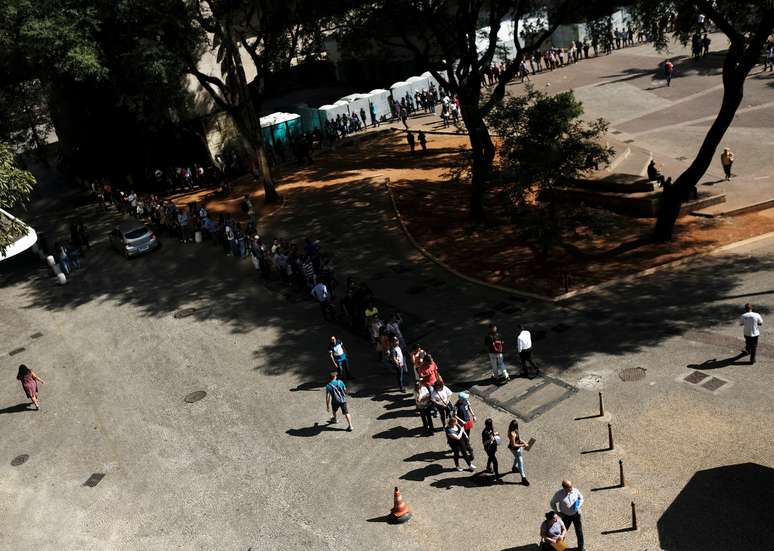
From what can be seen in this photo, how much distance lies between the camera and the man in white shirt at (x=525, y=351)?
52.5 ft

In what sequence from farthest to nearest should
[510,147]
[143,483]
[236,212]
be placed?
[236,212] → [510,147] → [143,483]

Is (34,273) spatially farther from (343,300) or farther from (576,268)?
(576,268)

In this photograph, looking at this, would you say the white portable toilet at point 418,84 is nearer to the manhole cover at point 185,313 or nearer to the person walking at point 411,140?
the person walking at point 411,140

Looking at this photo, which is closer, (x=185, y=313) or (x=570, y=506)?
(x=570, y=506)

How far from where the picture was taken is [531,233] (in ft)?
70.6

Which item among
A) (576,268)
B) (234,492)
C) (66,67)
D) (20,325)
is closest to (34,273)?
(20,325)

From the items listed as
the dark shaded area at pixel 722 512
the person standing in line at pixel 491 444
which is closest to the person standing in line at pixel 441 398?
the person standing in line at pixel 491 444

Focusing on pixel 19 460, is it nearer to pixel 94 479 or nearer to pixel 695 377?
pixel 94 479

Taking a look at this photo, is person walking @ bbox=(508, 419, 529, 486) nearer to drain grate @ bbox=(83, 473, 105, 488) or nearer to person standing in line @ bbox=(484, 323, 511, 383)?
person standing in line @ bbox=(484, 323, 511, 383)

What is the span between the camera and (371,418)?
52.6 ft

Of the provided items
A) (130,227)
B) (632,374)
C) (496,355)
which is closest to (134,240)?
(130,227)

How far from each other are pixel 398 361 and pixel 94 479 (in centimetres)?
737

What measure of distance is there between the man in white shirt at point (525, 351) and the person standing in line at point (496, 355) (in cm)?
42

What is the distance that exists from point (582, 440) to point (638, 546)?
9.61 ft
